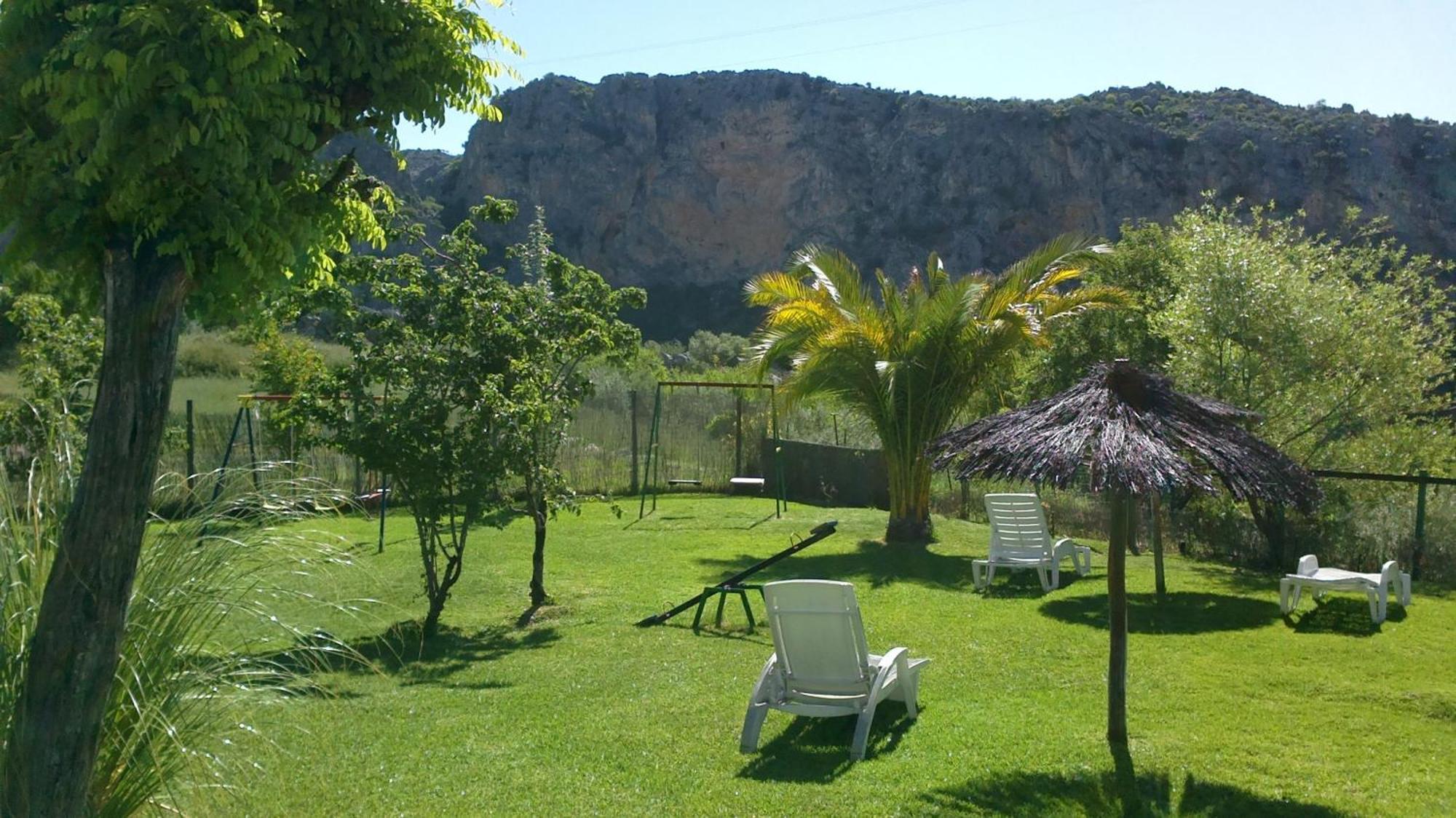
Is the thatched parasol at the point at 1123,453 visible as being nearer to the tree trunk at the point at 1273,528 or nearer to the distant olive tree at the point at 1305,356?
the distant olive tree at the point at 1305,356

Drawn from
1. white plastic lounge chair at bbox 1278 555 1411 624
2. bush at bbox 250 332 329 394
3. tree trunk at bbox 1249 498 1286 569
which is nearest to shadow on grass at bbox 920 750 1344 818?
white plastic lounge chair at bbox 1278 555 1411 624

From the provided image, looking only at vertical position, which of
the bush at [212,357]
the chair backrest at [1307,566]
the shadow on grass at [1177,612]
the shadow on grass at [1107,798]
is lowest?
the shadow on grass at [1107,798]

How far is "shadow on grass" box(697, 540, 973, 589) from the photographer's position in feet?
45.3

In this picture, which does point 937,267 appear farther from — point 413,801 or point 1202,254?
point 413,801

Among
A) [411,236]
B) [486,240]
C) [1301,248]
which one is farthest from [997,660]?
[486,240]

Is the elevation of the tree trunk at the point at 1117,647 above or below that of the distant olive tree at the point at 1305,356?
below

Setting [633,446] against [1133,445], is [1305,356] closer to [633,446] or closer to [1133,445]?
[1133,445]

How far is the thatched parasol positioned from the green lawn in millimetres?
852

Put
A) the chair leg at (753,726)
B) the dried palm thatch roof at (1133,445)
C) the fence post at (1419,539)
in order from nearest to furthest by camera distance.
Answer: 1. the dried palm thatch roof at (1133,445)
2. the chair leg at (753,726)
3. the fence post at (1419,539)

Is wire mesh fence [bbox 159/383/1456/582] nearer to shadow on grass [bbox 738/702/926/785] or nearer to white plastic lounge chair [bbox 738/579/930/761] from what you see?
shadow on grass [bbox 738/702/926/785]

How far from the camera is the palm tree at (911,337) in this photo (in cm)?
1638

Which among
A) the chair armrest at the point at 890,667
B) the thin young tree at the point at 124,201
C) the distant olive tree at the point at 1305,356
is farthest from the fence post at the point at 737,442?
the thin young tree at the point at 124,201

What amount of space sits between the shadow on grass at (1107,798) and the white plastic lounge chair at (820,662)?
107 centimetres

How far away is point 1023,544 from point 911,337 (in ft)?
14.1
